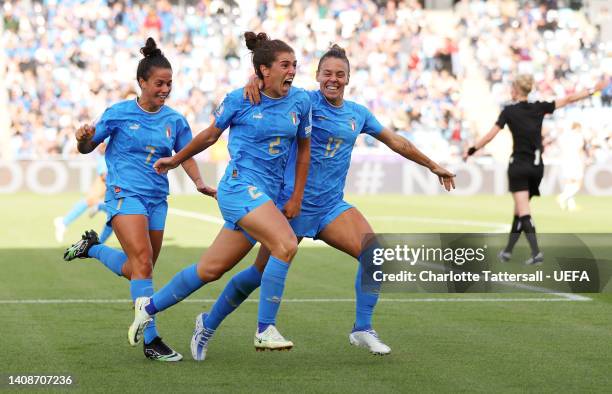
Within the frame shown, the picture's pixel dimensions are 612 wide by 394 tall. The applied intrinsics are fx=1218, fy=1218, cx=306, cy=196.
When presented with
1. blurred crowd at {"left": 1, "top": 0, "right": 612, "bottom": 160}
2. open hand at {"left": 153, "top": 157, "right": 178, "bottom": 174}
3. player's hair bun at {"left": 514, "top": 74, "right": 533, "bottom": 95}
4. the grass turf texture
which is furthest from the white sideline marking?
blurred crowd at {"left": 1, "top": 0, "right": 612, "bottom": 160}

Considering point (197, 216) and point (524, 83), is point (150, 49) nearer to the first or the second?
point (524, 83)

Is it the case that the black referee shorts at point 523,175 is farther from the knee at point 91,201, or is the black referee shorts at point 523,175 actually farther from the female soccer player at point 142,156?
the knee at point 91,201

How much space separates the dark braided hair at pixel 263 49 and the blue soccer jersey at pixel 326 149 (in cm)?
59

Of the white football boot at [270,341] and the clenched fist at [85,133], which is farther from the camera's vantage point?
the clenched fist at [85,133]

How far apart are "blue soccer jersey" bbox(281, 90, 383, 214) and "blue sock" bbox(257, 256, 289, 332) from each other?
0.65 metres

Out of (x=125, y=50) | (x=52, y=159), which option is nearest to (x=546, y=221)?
(x=52, y=159)

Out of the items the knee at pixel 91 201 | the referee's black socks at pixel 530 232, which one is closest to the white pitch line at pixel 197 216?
the knee at pixel 91 201

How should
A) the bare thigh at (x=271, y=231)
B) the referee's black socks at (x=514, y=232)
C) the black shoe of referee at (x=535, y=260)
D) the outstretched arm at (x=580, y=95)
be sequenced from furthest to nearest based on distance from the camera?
the referee's black socks at (x=514, y=232)
the black shoe of referee at (x=535, y=260)
the outstretched arm at (x=580, y=95)
the bare thigh at (x=271, y=231)

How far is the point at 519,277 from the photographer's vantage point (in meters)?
12.9

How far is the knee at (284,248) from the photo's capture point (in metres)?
7.29

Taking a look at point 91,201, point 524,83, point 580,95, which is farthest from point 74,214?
point 580,95

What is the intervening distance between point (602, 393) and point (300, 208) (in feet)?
7.38

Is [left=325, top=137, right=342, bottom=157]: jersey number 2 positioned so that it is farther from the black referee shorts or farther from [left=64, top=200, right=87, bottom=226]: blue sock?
[left=64, top=200, right=87, bottom=226]: blue sock

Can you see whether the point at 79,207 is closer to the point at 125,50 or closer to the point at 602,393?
the point at 602,393
